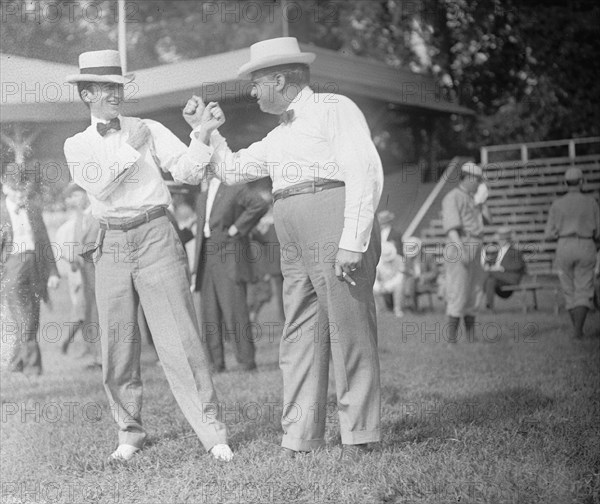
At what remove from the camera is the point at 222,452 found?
5266 millimetres

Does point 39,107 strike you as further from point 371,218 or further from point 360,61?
point 360,61

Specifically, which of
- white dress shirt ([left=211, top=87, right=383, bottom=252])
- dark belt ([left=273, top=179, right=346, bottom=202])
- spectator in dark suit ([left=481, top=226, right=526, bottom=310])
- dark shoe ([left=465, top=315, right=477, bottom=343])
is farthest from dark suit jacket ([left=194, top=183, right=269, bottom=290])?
spectator in dark suit ([left=481, top=226, right=526, bottom=310])

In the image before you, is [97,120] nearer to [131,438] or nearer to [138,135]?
[138,135]

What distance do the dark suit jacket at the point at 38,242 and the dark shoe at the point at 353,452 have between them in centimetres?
269

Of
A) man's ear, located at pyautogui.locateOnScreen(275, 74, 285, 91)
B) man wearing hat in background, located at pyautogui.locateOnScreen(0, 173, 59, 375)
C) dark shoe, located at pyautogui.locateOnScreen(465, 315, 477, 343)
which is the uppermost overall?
man's ear, located at pyautogui.locateOnScreen(275, 74, 285, 91)

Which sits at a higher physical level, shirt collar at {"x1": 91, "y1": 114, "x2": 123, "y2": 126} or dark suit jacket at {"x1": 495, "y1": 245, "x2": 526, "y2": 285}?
shirt collar at {"x1": 91, "y1": 114, "x2": 123, "y2": 126}

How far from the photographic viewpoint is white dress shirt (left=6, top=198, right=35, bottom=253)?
7.39 meters

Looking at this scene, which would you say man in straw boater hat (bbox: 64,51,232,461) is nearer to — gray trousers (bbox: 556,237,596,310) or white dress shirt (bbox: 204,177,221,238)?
white dress shirt (bbox: 204,177,221,238)

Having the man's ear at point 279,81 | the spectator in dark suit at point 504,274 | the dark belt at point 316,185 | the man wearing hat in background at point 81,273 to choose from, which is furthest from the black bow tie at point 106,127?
the spectator in dark suit at point 504,274

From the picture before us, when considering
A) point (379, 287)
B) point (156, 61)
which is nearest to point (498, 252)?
point (379, 287)

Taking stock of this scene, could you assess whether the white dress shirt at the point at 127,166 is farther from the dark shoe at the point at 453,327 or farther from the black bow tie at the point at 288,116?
the dark shoe at the point at 453,327

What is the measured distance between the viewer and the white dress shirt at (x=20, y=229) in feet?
24.3

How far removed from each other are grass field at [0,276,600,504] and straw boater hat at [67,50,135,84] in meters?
2.16

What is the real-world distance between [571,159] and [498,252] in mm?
6208
